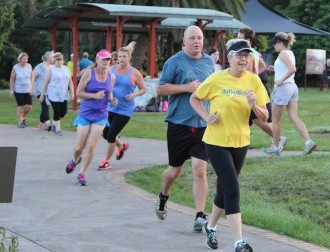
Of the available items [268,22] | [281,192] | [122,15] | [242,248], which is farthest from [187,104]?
[268,22]

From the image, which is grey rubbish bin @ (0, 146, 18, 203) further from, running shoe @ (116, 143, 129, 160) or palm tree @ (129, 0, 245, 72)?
palm tree @ (129, 0, 245, 72)

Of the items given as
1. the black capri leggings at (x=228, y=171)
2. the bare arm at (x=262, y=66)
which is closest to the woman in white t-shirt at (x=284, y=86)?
the bare arm at (x=262, y=66)

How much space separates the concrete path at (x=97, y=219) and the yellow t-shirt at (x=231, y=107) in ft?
3.17

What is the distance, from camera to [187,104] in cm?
902

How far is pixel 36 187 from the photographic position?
11.7 m

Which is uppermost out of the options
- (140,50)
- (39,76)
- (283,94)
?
(283,94)

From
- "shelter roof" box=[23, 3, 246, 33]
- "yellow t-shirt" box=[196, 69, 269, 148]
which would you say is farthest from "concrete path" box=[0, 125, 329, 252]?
"shelter roof" box=[23, 3, 246, 33]

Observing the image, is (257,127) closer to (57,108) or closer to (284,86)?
(57,108)

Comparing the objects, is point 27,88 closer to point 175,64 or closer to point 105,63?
point 105,63

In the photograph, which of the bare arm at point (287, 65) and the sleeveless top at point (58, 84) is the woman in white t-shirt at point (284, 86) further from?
the sleeveless top at point (58, 84)

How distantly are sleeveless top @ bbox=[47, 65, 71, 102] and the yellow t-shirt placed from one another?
11.2m

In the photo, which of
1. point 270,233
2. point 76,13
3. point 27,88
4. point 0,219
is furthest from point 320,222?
point 76,13

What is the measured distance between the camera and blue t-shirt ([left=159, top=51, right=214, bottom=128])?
9000 mm

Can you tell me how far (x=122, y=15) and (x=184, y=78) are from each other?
1647 cm
